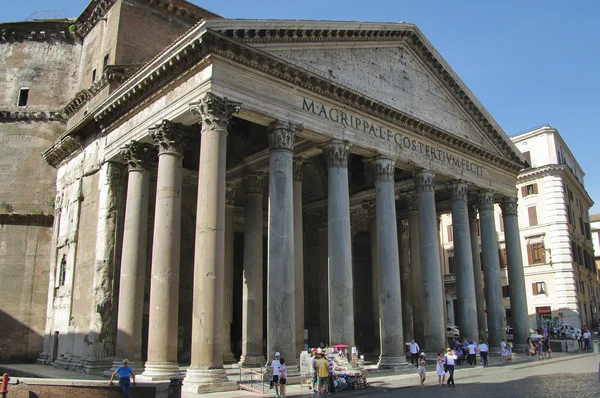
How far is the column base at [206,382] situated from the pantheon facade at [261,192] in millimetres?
44

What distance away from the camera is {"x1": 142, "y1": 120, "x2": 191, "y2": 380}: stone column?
12297mm

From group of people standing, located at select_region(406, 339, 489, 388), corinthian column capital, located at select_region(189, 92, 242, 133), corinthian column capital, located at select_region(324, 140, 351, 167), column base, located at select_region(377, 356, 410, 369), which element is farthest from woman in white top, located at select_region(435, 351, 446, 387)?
corinthian column capital, located at select_region(189, 92, 242, 133)

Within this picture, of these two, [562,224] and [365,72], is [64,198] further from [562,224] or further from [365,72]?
[562,224]

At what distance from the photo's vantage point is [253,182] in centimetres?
1741

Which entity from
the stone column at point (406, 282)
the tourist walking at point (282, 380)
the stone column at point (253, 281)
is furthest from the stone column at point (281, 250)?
the stone column at point (406, 282)

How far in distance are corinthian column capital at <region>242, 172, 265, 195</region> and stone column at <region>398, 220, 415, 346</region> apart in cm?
828

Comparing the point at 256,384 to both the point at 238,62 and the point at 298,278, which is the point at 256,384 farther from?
the point at 238,62

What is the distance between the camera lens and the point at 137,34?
61.0 ft

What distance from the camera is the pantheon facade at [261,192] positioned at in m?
12.4

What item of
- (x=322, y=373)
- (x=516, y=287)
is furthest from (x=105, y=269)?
(x=516, y=287)

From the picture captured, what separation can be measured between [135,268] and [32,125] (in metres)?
11.3

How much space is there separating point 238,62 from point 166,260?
5072 mm

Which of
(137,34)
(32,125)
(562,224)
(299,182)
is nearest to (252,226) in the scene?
(299,182)

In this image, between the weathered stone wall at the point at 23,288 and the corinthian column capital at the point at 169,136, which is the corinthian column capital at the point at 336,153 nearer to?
the corinthian column capital at the point at 169,136
